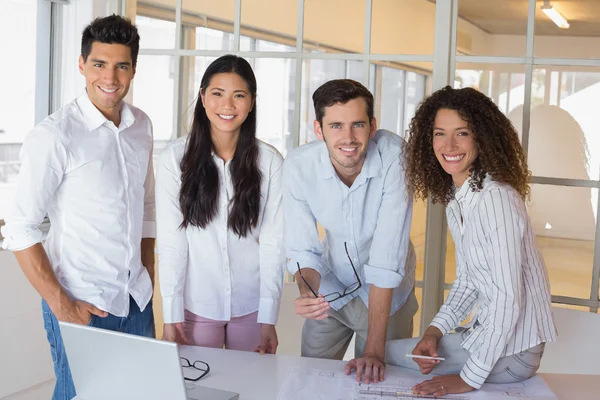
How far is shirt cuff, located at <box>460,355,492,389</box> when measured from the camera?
2.06 metres

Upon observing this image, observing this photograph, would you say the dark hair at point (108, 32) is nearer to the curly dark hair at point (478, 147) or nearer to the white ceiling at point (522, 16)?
the curly dark hair at point (478, 147)

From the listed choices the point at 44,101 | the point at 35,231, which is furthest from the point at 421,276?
the point at 44,101

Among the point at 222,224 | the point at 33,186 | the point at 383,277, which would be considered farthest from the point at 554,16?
the point at 33,186

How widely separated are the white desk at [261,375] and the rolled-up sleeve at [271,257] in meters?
0.32

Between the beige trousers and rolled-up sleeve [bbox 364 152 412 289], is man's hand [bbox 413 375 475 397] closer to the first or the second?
rolled-up sleeve [bbox 364 152 412 289]

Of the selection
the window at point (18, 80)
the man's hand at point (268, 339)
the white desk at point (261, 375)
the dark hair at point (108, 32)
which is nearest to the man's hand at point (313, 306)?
the white desk at point (261, 375)

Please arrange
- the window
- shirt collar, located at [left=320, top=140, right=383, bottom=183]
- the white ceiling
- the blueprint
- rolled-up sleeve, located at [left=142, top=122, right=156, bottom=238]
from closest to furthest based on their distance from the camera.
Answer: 1. the blueprint
2. shirt collar, located at [left=320, top=140, right=383, bottom=183]
3. rolled-up sleeve, located at [left=142, top=122, right=156, bottom=238]
4. the white ceiling
5. the window

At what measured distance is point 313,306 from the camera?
2279 mm

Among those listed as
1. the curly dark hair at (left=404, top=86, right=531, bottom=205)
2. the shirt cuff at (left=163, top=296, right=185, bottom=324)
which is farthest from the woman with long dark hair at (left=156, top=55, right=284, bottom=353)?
the curly dark hair at (left=404, top=86, right=531, bottom=205)

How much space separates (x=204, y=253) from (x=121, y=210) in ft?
1.08

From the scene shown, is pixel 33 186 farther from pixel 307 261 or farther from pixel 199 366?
pixel 307 261

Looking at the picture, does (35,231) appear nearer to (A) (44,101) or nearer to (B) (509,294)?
(B) (509,294)

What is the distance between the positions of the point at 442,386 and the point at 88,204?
1284mm

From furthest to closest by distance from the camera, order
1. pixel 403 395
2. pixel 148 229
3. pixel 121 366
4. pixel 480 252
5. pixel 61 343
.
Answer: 1. pixel 148 229
2. pixel 61 343
3. pixel 480 252
4. pixel 403 395
5. pixel 121 366
